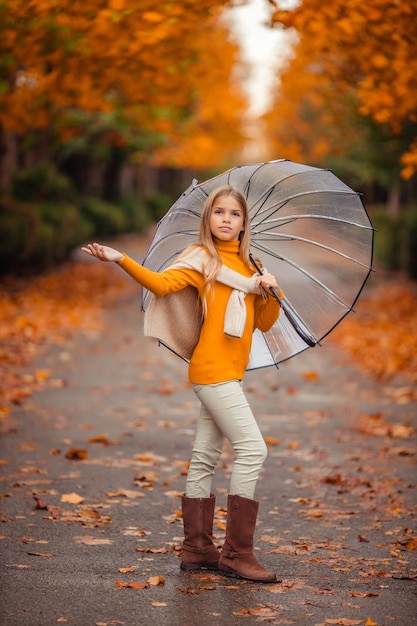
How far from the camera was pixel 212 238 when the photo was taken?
471 centimetres

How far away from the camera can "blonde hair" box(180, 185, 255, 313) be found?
4.59 metres

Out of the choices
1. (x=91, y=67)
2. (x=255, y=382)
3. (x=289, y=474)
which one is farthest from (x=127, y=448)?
(x=91, y=67)

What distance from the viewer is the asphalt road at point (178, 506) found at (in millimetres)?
4148

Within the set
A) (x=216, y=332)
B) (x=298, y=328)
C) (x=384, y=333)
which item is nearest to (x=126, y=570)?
(x=216, y=332)

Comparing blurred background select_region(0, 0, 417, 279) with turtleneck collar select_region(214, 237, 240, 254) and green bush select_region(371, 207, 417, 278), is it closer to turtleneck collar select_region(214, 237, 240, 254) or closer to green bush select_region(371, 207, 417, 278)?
green bush select_region(371, 207, 417, 278)

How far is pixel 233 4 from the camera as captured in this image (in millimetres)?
11320

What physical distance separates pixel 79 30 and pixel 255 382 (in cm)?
443

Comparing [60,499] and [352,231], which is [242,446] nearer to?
[352,231]

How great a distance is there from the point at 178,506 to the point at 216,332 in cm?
169

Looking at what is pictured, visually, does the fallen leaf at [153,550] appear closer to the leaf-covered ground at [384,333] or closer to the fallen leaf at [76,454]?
the fallen leaf at [76,454]

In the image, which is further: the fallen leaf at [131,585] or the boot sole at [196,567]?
the boot sole at [196,567]

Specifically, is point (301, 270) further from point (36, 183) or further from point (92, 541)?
point (36, 183)

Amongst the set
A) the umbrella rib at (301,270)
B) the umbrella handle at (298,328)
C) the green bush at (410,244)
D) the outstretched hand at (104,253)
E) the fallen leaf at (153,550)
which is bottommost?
the green bush at (410,244)

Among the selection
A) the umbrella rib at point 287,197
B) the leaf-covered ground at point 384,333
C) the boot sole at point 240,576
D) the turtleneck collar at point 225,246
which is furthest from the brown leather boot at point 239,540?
the leaf-covered ground at point 384,333
